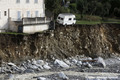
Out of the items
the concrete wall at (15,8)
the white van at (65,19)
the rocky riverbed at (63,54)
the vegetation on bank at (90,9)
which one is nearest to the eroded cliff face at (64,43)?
the rocky riverbed at (63,54)

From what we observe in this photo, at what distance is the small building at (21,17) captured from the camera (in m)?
48.1

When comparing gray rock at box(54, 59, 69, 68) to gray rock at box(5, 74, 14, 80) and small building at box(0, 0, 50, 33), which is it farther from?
gray rock at box(5, 74, 14, 80)

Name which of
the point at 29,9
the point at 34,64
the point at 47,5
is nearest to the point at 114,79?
the point at 34,64

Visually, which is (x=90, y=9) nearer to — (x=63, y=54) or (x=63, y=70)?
(x=63, y=54)

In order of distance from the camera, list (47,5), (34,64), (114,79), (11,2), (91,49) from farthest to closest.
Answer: (47,5), (91,49), (11,2), (34,64), (114,79)

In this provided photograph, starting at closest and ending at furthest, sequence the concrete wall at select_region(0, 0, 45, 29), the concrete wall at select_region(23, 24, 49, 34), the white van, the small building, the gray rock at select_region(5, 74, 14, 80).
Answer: the gray rock at select_region(5, 74, 14, 80) → the concrete wall at select_region(0, 0, 45, 29) → the small building → the concrete wall at select_region(23, 24, 49, 34) → the white van

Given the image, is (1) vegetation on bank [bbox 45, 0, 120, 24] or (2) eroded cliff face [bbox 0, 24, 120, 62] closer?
(2) eroded cliff face [bbox 0, 24, 120, 62]

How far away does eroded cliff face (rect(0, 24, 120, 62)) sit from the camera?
4584cm

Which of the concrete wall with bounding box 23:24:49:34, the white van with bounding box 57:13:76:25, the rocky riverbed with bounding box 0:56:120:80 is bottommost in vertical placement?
the rocky riverbed with bounding box 0:56:120:80

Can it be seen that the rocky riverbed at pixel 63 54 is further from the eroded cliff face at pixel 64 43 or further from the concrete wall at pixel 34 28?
the concrete wall at pixel 34 28

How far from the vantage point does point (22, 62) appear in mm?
45500

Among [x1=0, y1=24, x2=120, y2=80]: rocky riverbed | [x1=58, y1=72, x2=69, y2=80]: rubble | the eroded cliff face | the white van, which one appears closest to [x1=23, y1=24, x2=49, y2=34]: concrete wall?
[x1=0, y1=24, x2=120, y2=80]: rocky riverbed

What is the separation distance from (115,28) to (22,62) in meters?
25.3

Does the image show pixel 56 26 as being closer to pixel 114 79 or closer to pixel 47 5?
pixel 47 5
